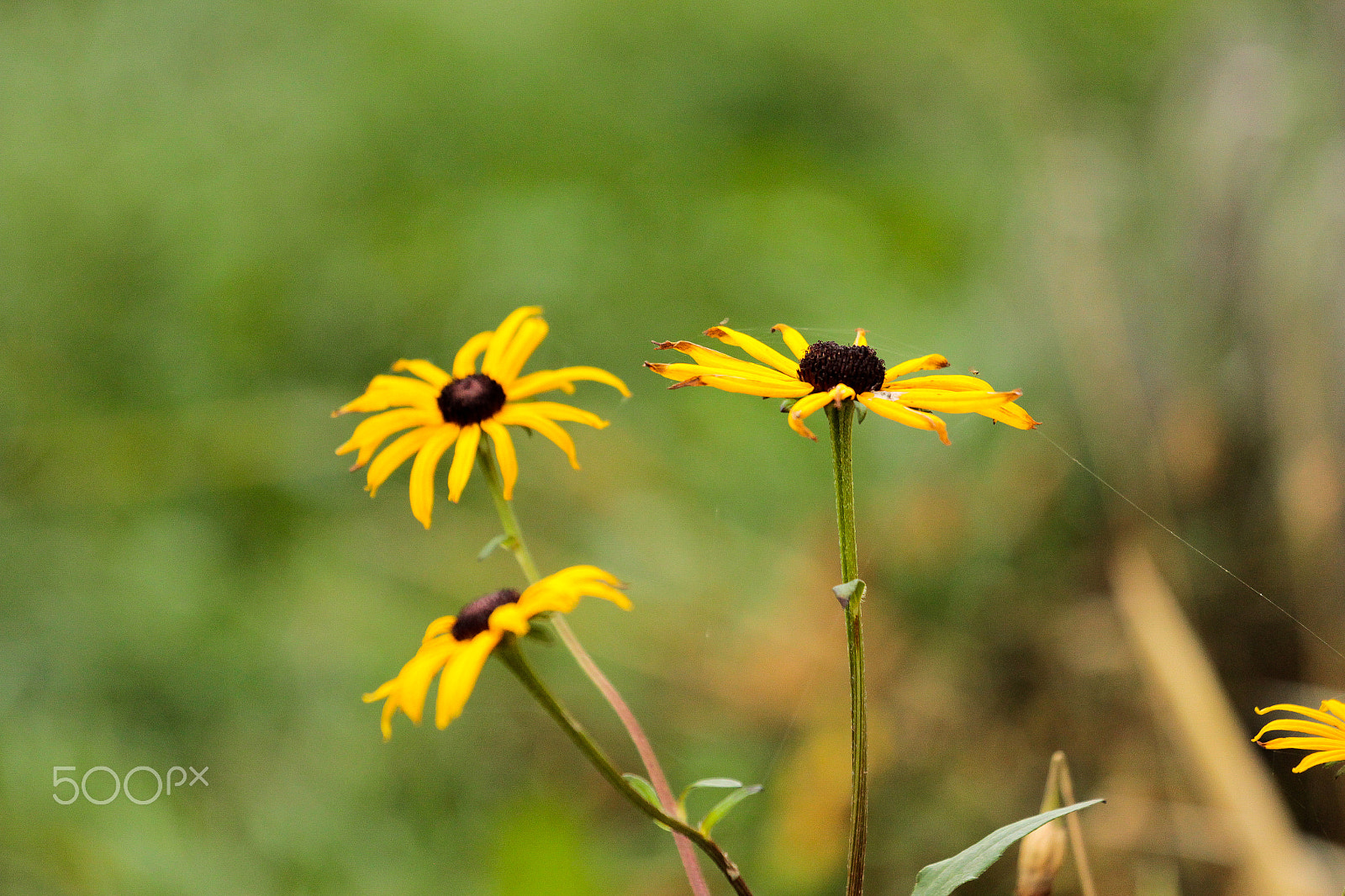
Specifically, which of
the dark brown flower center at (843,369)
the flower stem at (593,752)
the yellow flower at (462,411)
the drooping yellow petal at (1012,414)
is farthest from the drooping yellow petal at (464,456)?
the drooping yellow petal at (1012,414)

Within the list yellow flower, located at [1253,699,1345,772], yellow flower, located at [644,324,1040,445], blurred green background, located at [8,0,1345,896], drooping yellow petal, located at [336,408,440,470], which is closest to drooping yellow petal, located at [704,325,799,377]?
yellow flower, located at [644,324,1040,445]

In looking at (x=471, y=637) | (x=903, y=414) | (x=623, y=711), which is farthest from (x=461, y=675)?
(x=903, y=414)

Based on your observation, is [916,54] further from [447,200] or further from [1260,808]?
[1260,808]

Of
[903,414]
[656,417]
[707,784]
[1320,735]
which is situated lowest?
[707,784]

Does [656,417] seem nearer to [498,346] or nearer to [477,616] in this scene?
[498,346]

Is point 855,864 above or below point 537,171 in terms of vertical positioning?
below

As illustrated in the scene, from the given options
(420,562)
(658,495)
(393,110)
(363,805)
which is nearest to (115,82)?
(393,110)
